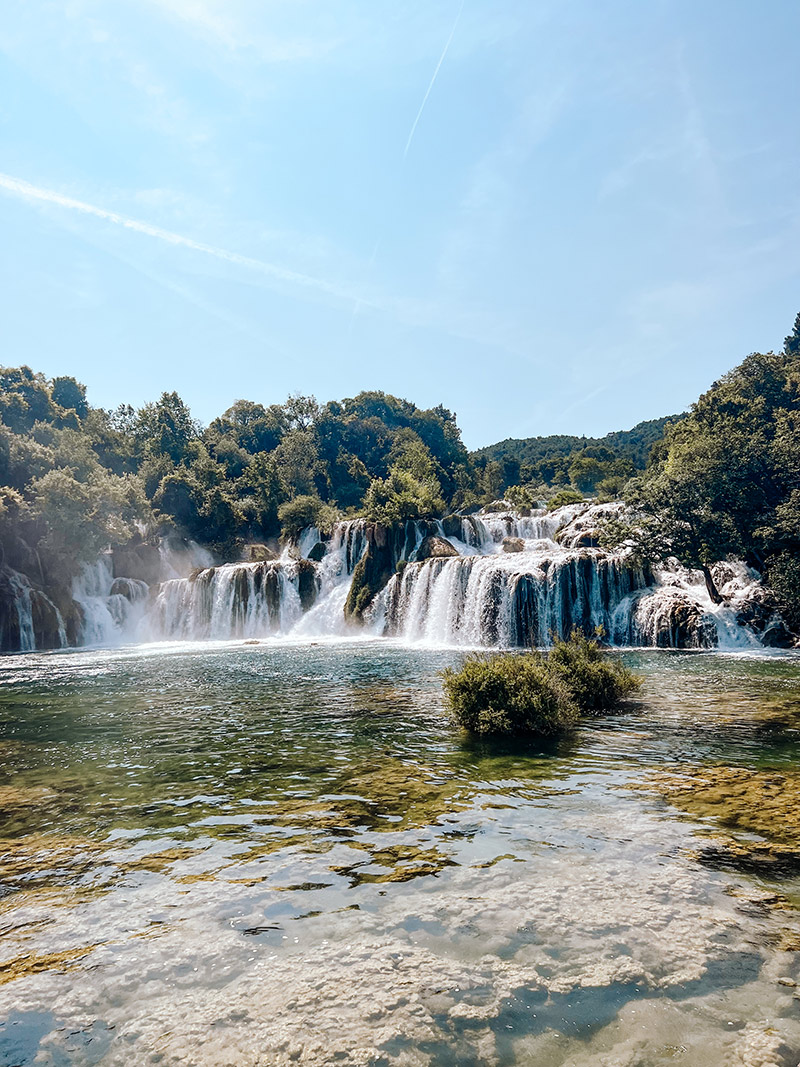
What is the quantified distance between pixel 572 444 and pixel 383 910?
498ft

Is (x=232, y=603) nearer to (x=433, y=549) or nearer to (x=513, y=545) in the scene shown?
(x=433, y=549)

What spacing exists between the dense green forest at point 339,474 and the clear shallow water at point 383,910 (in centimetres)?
2284

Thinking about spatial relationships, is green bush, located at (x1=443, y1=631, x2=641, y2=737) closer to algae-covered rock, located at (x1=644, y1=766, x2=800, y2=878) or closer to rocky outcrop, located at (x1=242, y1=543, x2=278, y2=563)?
algae-covered rock, located at (x1=644, y1=766, x2=800, y2=878)

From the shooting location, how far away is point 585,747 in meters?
11.3

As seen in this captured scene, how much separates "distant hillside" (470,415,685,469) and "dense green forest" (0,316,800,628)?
6620 mm

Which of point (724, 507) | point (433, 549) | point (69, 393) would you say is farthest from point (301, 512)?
point (724, 507)

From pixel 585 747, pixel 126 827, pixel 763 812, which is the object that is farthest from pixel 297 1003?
pixel 585 747

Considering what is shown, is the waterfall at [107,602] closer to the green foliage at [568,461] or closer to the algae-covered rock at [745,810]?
the algae-covered rock at [745,810]

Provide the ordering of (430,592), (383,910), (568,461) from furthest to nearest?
(568,461)
(430,592)
(383,910)

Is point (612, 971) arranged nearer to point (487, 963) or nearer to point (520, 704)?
point (487, 963)

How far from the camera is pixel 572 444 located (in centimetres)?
14888

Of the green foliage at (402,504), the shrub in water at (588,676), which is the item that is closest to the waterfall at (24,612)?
the green foliage at (402,504)

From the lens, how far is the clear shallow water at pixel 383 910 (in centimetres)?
380

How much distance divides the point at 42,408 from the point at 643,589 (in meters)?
64.2
